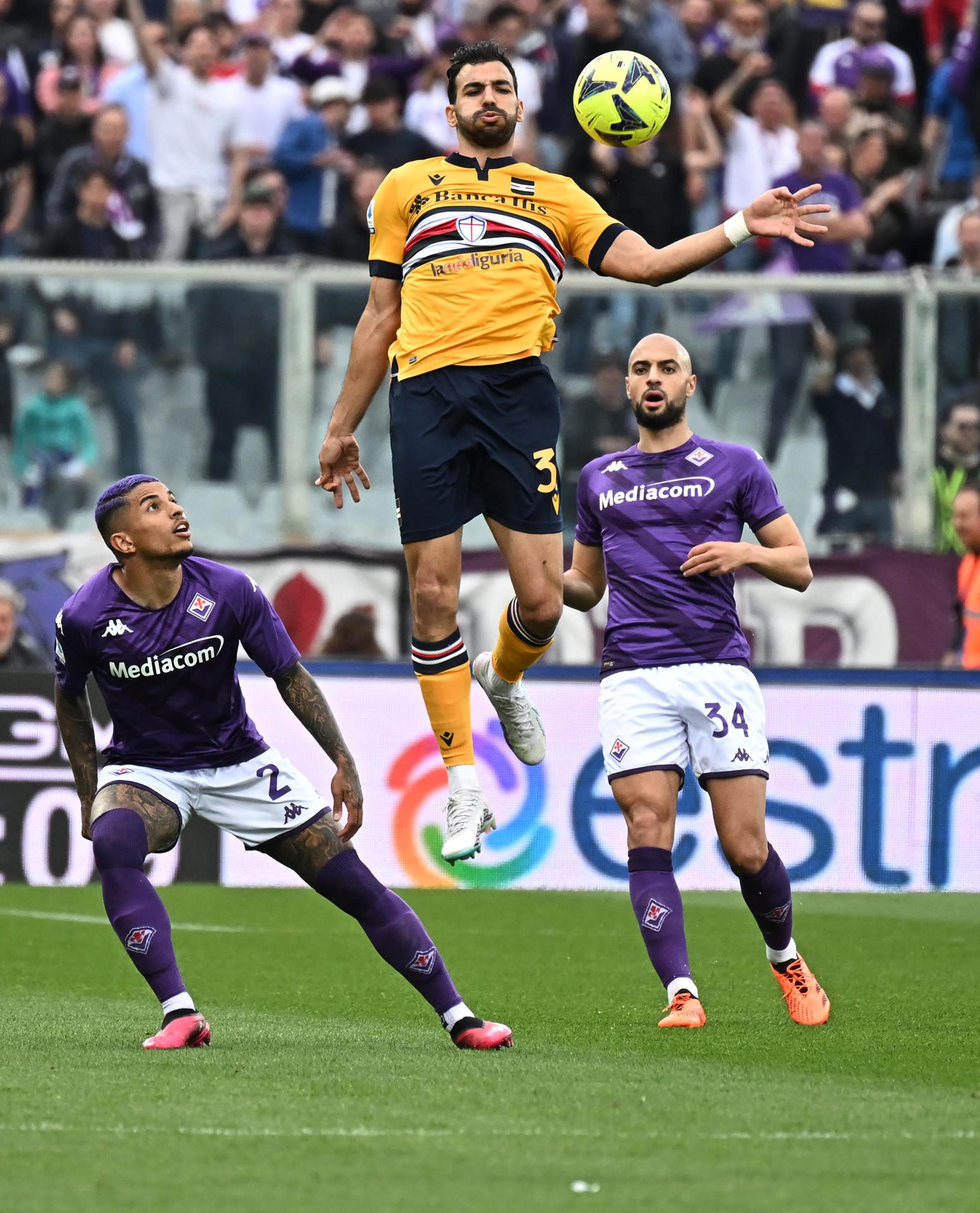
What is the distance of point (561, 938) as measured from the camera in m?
11.0

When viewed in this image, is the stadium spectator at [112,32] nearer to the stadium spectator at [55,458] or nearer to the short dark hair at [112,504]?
the stadium spectator at [55,458]

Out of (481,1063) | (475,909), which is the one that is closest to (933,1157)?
(481,1063)

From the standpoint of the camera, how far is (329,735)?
7262 mm

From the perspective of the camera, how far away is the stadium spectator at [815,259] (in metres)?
14.7

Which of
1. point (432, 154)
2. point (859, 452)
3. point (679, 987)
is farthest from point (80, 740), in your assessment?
point (432, 154)

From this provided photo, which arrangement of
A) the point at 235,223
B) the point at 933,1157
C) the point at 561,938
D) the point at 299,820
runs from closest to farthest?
the point at 933,1157
the point at 299,820
the point at 561,938
the point at 235,223

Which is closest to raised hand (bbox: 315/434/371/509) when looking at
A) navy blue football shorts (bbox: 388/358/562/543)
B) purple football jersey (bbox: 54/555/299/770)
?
navy blue football shorts (bbox: 388/358/562/543)

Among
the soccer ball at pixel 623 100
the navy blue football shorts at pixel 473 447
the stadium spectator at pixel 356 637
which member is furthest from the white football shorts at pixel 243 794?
the stadium spectator at pixel 356 637

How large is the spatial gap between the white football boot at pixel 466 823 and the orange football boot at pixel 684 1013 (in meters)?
0.89

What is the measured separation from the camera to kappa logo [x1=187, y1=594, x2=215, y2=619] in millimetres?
7336

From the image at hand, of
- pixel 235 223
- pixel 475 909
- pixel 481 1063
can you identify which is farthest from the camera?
pixel 235 223

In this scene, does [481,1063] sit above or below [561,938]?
above

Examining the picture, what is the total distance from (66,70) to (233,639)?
10477 mm

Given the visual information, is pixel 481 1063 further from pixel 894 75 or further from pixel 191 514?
pixel 894 75
